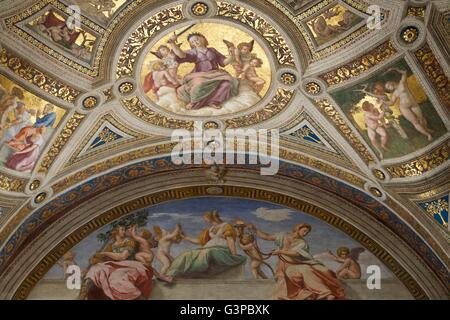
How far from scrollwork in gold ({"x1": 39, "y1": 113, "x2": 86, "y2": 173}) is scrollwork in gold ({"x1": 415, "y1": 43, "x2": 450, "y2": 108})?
21.7 feet

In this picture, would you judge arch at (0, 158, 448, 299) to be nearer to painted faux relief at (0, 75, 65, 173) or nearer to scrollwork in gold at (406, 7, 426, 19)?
painted faux relief at (0, 75, 65, 173)

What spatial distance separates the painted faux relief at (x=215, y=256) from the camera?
54.2 feet

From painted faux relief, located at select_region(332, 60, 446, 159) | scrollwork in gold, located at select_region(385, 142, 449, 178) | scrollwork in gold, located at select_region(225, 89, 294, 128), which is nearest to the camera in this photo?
painted faux relief, located at select_region(332, 60, 446, 159)

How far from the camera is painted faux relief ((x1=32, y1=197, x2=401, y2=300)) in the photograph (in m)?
16.5

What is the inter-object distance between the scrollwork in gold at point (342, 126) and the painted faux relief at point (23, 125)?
5111 millimetres

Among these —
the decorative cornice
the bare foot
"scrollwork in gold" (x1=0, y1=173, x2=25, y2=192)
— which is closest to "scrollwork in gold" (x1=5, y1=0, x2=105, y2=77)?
"scrollwork in gold" (x1=0, y1=173, x2=25, y2=192)

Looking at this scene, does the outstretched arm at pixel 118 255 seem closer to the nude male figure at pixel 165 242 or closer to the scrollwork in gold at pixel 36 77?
the nude male figure at pixel 165 242

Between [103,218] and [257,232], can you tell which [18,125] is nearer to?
[103,218]

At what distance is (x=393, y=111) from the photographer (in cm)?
1528

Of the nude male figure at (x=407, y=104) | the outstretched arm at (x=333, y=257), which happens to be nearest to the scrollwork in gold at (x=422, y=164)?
the nude male figure at (x=407, y=104)

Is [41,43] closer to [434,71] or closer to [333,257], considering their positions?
[434,71]

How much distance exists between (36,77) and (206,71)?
3.21 meters
